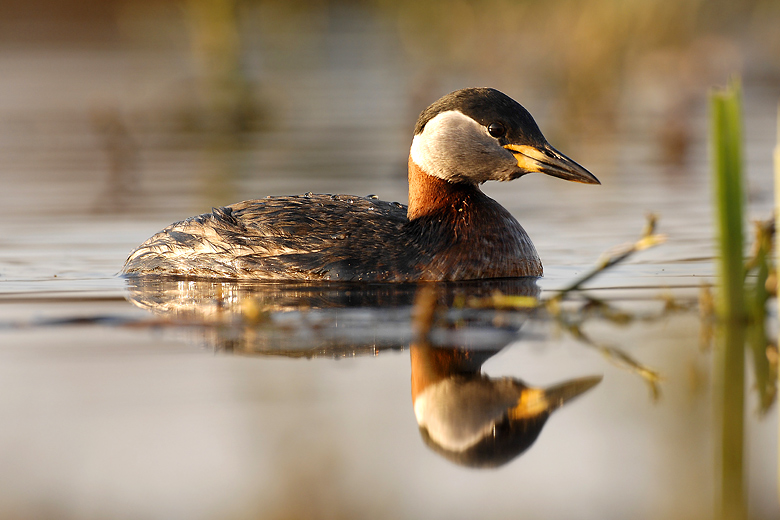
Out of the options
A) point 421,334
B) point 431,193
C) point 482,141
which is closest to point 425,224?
point 431,193

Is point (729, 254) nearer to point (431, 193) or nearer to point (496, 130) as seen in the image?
point (496, 130)

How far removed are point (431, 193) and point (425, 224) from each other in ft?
1.12

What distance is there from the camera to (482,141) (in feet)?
26.9

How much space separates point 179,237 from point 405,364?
11.4ft

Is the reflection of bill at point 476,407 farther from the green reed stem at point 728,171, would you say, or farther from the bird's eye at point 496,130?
the bird's eye at point 496,130

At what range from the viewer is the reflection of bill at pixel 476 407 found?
15.0 ft

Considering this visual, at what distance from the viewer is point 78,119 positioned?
20.3m

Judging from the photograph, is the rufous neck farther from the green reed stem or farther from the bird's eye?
the green reed stem

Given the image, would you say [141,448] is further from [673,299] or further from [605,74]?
[605,74]

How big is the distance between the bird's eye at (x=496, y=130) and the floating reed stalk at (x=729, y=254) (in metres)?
2.74

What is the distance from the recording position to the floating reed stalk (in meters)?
4.91

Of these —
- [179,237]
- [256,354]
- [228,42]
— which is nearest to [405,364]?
[256,354]

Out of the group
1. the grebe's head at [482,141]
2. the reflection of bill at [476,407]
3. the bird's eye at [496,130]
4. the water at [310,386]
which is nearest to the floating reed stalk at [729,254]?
the water at [310,386]

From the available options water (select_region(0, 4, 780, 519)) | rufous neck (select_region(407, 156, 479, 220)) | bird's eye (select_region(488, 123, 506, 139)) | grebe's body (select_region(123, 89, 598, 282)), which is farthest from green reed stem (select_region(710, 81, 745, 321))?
rufous neck (select_region(407, 156, 479, 220))
